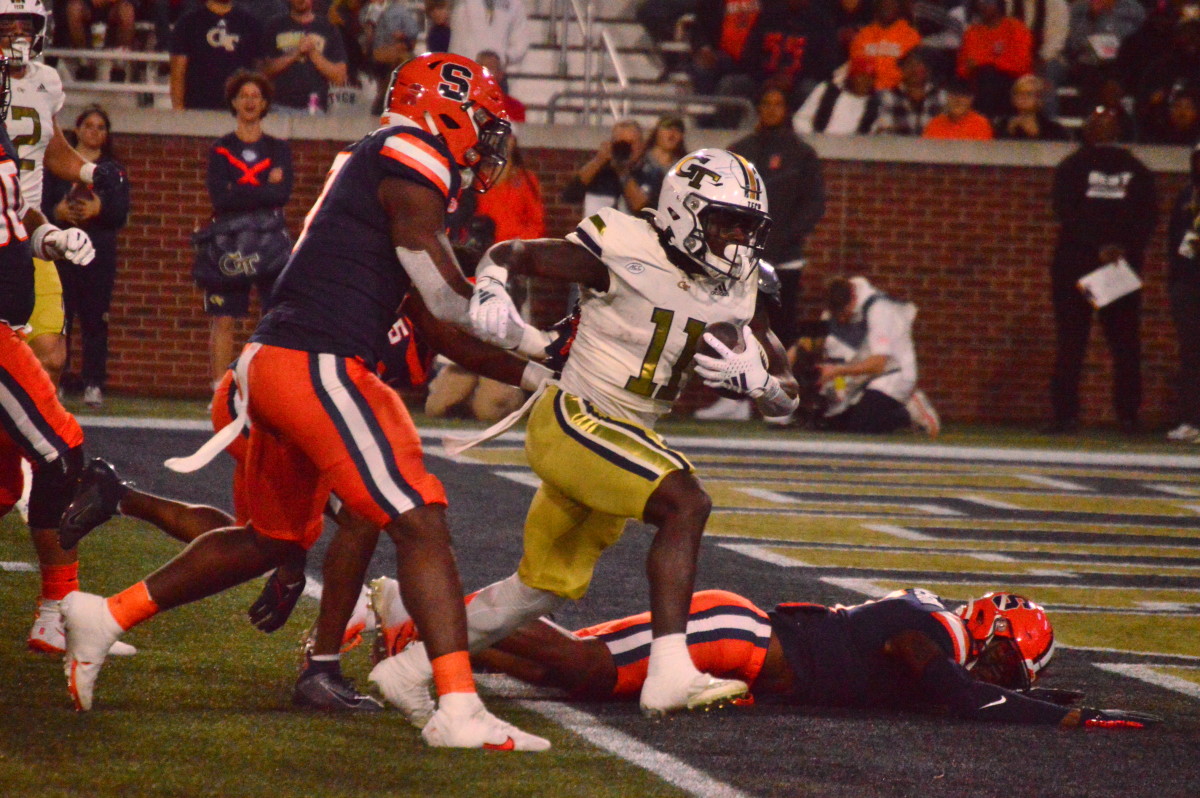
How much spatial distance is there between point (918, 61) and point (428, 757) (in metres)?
11.0

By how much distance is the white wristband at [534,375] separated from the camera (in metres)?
4.79

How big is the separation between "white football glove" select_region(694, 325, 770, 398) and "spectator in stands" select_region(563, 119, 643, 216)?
289 inches

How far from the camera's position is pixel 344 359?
409 centimetres

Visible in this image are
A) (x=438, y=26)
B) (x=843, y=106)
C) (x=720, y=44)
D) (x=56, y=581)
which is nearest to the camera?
(x=56, y=581)

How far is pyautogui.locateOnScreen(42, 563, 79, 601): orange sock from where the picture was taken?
4.94m

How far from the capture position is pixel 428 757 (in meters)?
3.84

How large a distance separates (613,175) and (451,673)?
28.7 ft

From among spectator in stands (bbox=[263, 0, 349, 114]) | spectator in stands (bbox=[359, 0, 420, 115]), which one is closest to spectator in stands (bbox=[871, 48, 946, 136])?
spectator in stands (bbox=[359, 0, 420, 115])

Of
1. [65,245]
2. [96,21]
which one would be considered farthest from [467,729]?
[96,21]

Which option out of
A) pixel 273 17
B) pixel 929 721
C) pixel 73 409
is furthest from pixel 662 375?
pixel 273 17

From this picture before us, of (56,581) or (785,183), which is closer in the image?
(56,581)

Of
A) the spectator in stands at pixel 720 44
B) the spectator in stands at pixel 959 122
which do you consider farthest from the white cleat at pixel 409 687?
the spectator in stands at pixel 959 122

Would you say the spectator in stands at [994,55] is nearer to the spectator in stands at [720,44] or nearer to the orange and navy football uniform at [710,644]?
the spectator in stands at [720,44]

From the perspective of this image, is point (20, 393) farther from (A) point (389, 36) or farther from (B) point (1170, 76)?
(B) point (1170, 76)
